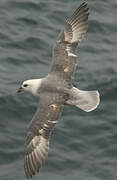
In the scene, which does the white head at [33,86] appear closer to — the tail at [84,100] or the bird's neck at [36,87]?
the bird's neck at [36,87]

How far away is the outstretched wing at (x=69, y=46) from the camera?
10812 mm

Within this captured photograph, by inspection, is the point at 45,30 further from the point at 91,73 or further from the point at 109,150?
the point at 109,150

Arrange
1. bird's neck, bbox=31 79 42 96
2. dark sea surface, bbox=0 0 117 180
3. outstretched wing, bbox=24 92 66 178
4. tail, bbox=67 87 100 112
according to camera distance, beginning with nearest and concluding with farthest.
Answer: outstretched wing, bbox=24 92 66 178
tail, bbox=67 87 100 112
bird's neck, bbox=31 79 42 96
dark sea surface, bbox=0 0 117 180

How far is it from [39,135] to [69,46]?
7.25 feet

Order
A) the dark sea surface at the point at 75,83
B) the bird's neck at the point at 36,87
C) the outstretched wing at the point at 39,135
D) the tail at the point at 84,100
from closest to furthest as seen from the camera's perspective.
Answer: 1. the outstretched wing at the point at 39,135
2. the tail at the point at 84,100
3. the bird's neck at the point at 36,87
4. the dark sea surface at the point at 75,83

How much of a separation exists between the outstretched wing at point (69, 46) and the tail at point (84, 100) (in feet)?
1.43

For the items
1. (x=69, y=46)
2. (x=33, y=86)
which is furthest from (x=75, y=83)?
(x=33, y=86)

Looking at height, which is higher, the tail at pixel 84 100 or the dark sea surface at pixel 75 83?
the tail at pixel 84 100

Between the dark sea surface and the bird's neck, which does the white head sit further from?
the dark sea surface

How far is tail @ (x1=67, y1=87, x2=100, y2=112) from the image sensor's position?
10.3m

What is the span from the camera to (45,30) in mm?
14898

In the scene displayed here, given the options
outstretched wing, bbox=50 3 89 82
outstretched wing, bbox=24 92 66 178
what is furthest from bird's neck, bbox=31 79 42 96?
outstretched wing, bbox=24 92 66 178

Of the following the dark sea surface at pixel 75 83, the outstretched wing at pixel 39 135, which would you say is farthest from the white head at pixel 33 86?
the dark sea surface at pixel 75 83

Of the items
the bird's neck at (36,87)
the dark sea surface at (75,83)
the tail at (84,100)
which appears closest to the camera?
the tail at (84,100)
